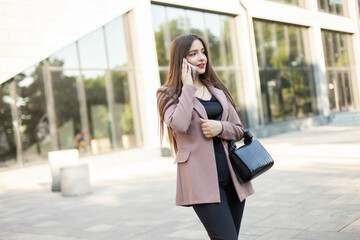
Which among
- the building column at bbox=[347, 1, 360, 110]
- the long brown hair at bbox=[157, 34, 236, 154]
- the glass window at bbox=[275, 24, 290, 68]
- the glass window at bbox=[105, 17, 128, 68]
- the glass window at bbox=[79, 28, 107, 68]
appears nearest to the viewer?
the long brown hair at bbox=[157, 34, 236, 154]

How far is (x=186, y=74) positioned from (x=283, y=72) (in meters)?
22.1

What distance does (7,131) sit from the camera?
13203 mm

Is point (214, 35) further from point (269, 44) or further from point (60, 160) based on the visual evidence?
point (60, 160)

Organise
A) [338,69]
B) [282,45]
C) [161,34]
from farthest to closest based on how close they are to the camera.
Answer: [338,69] → [282,45] → [161,34]

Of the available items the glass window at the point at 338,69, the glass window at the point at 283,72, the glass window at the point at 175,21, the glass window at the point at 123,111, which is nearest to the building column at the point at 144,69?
the glass window at the point at 123,111

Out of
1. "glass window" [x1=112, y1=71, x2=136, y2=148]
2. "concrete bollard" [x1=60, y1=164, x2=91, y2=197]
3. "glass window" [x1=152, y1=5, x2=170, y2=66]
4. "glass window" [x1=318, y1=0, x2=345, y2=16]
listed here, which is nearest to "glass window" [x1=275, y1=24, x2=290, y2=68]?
"glass window" [x1=318, y1=0, x2=345, y2=16]

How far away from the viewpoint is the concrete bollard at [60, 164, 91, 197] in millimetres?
9281

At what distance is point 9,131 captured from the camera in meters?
13.2

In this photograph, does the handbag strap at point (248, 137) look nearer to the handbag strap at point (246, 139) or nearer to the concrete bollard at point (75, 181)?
the handbag strap at point (246, 139)

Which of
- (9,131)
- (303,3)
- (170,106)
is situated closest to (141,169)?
(9,131)

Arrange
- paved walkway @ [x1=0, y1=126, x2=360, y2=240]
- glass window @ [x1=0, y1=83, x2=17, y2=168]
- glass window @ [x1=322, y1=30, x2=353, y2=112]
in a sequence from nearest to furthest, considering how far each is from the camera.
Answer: paved walkway @ [x1=0, y1=126, x2=360, y2=240]
glass window @ [x1=0, y1=83, x2=17, y2=168]
glass window @ [x1=322, y1=30, x2=353, y2=112]

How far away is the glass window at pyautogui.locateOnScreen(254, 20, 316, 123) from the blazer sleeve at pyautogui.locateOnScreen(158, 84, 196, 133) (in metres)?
19.7

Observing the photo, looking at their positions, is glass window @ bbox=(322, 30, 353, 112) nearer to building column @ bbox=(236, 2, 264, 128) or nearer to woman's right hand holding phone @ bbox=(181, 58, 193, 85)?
building column @ bbox=(236, 2, 264, 128)

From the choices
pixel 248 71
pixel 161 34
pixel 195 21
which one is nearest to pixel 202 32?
pixel 195 21
